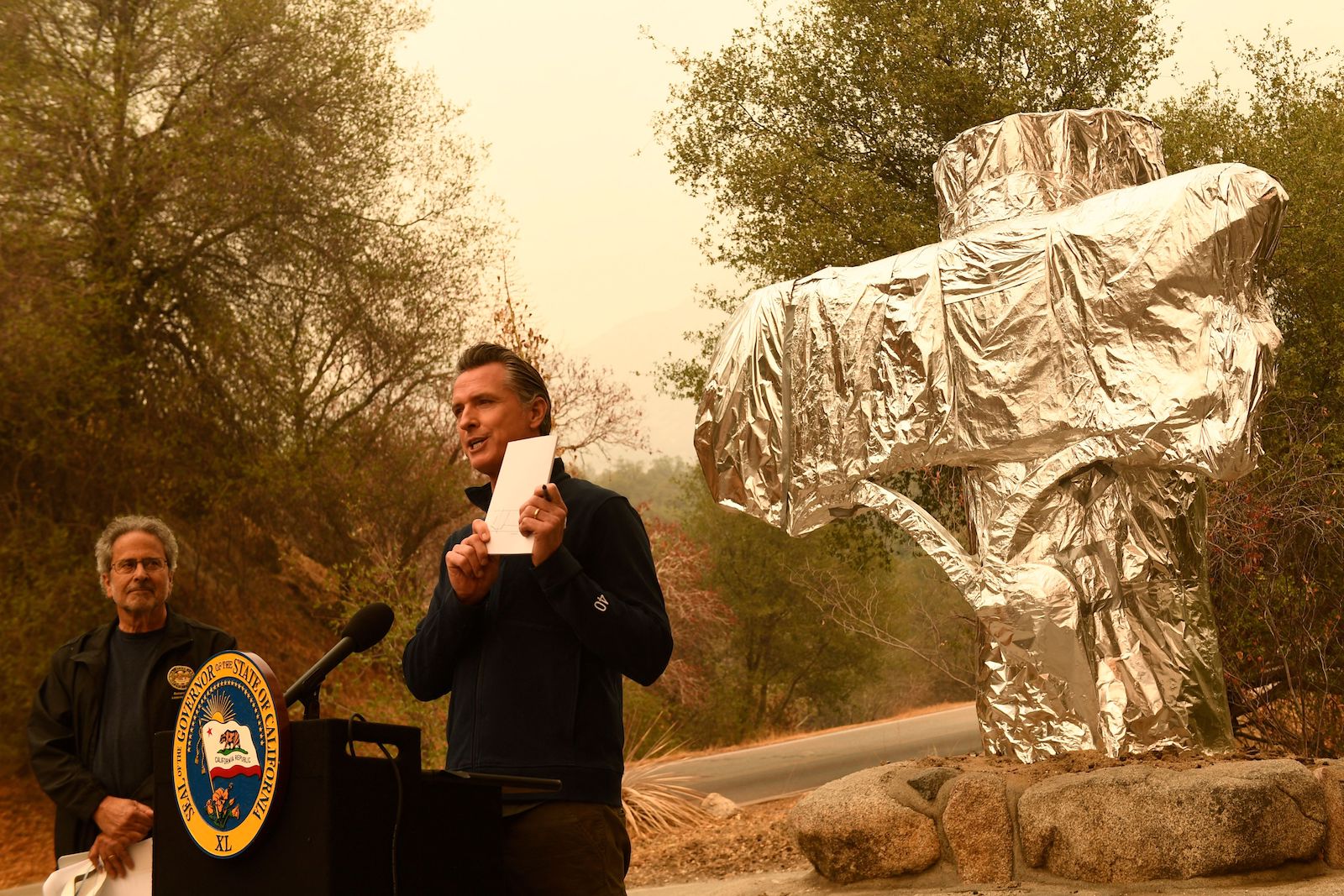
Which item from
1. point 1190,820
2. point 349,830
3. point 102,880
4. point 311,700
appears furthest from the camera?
point 1190,820

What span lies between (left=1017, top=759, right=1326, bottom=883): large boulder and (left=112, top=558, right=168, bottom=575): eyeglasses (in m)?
3.82

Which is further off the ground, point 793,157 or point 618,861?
point 793,157

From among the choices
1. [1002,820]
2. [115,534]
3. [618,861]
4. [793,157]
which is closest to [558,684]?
[618,861]

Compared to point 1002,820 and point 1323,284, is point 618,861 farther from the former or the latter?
point 1323,284

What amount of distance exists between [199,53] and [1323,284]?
11139mm

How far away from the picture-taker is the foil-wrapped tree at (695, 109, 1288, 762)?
5.55m

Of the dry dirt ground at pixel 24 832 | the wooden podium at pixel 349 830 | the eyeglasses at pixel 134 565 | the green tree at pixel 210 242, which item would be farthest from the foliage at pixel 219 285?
the wooden podium at pixel 349 830

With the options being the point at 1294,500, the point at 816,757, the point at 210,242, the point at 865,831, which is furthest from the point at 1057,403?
the point at 210,242

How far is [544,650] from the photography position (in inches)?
82.9


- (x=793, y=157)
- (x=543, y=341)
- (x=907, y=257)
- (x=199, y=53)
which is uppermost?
(x=199, y=53)

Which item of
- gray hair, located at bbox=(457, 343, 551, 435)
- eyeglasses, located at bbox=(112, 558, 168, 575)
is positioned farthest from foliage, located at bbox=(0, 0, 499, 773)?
gray hair, located at bbox=(457, 343, 551, 435)

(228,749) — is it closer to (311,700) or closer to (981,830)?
(311,700)

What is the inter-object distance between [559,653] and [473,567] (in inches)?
8.2

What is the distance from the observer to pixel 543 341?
34.3 ft
